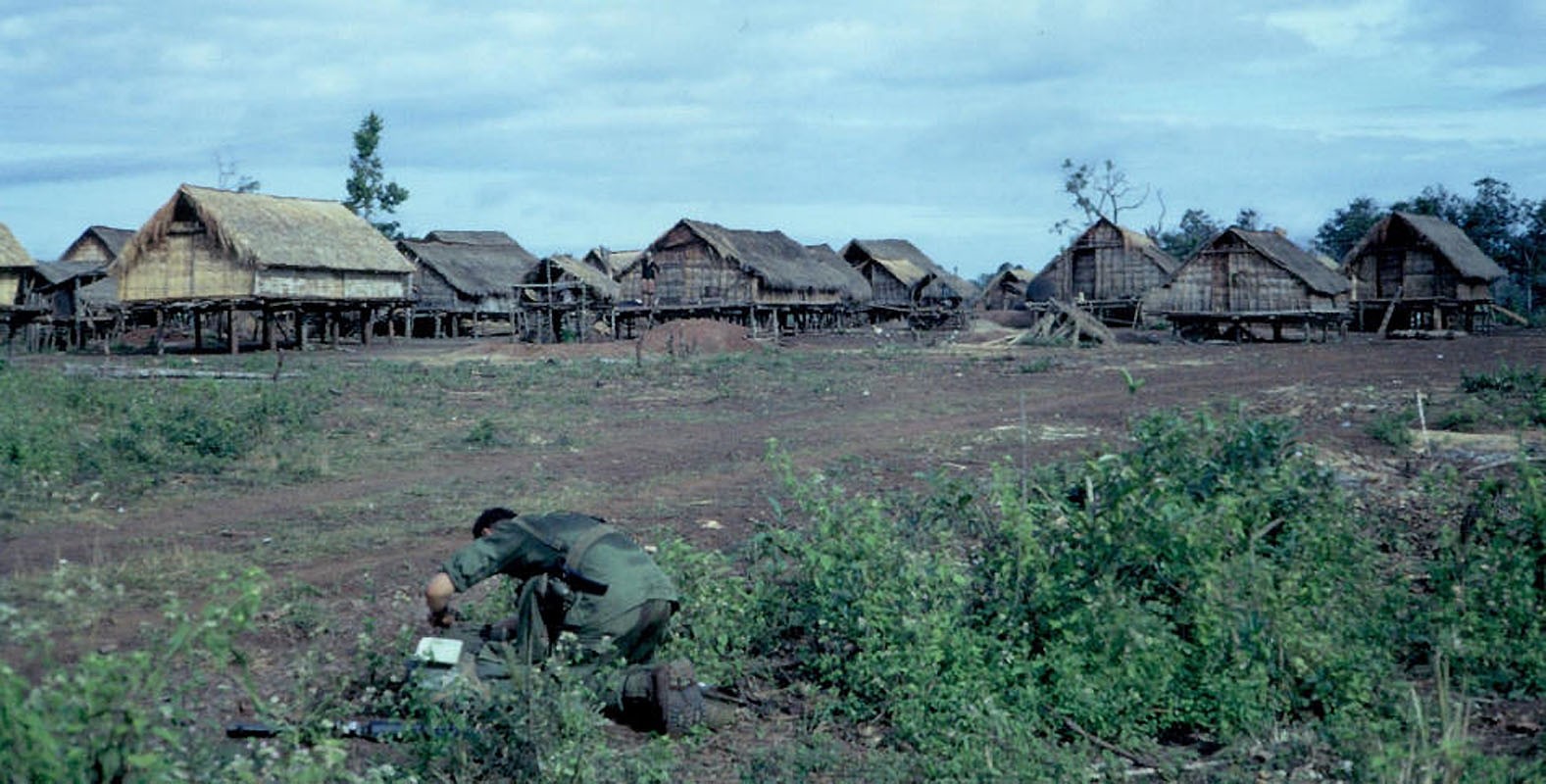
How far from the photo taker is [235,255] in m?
33.7

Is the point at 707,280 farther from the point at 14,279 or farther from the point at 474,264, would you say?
the point at 14,279

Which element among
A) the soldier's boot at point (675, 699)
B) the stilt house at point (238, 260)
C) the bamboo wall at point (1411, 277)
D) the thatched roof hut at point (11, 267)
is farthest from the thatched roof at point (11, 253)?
the bamboo wall at point (1411, 277)

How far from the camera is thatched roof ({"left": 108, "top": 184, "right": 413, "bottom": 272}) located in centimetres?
3388

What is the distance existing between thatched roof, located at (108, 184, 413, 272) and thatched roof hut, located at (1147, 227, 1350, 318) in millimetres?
23950

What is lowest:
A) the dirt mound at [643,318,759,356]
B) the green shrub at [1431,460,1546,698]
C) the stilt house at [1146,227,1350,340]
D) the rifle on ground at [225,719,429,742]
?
the rifle on ground at [225,719,429,742]

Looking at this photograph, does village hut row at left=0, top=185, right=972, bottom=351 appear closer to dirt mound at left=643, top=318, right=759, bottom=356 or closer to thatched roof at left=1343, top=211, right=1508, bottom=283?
dirt mound at left=643, top=318, right=759, bottom=356

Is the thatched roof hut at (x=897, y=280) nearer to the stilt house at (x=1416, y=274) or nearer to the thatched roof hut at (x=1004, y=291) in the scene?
the thatched roof hut at (x=1004, y=291)

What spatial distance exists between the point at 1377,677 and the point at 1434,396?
14533 millimetres

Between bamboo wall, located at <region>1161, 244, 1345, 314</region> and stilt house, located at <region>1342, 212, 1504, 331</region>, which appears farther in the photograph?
stilt house, located at <region>1342, 212, 1504, 331</region>

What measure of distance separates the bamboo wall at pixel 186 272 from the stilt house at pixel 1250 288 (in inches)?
1069

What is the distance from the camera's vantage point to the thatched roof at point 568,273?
4672cm

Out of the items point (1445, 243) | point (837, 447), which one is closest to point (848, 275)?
point (1445, 243)

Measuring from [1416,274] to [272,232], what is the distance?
35.9m

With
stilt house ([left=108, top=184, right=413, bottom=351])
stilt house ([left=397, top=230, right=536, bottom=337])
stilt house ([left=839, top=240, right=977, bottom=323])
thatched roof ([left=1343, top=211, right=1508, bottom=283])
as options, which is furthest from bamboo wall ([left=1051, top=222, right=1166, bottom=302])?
stilt house ([left=108, top=184, right=413, bottom=351])
